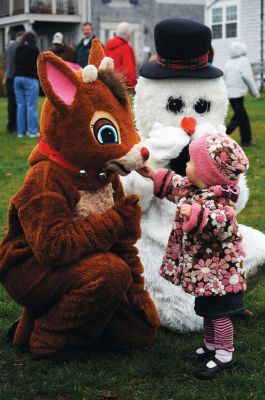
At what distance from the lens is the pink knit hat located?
147 inches

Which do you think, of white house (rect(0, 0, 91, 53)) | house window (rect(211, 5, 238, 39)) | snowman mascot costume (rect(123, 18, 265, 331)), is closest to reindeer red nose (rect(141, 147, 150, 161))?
snowman mascot costume (rect(123, 18, 265, 331))

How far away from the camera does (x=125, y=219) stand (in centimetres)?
394

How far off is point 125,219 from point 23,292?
0.64 m

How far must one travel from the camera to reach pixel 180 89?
455cm

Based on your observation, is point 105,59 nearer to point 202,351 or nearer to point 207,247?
point 207,247

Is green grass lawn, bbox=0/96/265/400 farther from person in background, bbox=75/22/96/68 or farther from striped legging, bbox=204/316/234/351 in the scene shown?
person in background, bbox=75/22/96/68

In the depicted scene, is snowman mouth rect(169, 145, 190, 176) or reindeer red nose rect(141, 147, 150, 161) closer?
reindeer red nose rect(141, 147, 150, 161)

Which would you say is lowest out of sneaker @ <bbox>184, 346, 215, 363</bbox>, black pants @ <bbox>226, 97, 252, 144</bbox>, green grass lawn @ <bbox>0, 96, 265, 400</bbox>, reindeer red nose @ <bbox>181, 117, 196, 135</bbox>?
green grass lawn @ <bbox>0, 96, 265, 400</bbox>

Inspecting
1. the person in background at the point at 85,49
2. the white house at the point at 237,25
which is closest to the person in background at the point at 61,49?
the person in background at the point at 85,49

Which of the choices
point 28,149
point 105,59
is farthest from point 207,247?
point 28,149

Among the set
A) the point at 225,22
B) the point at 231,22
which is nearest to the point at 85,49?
the point at 231,22

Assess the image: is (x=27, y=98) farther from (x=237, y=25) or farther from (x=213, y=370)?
(x=237, y=25)

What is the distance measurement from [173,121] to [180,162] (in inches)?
9.9

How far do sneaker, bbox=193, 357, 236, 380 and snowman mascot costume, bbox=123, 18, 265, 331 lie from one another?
54 centimetres
